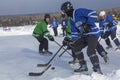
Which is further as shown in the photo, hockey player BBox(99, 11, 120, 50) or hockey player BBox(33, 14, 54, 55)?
hockey player BBox(99, 11, 120, 50)

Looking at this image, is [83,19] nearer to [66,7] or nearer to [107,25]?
[66,7]

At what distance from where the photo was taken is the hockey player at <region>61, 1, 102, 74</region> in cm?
607

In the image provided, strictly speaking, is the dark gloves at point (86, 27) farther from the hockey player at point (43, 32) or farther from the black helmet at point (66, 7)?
the hockey player at point (43, 32)

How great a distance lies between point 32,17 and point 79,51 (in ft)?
104

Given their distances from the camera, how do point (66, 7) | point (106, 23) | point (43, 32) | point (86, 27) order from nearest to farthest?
point (86, 27) → point (66, 7) → point (43, 32) → point (106, 23)

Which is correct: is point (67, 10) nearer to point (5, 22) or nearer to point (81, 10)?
point (81, 10)

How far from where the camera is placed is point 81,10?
20.0 feet

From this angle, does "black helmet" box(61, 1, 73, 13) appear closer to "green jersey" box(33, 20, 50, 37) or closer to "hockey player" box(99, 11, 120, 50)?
"green jersey" box(33, 20, 50, 37)

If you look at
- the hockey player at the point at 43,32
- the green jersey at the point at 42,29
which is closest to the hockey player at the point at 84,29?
the hockey player at the point at 43,32

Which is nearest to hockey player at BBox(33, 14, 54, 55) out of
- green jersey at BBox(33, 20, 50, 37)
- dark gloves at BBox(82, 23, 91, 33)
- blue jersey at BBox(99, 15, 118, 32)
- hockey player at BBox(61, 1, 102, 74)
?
green jersey at BBox(33, 20, 50, 37)

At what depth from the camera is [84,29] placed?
614cm

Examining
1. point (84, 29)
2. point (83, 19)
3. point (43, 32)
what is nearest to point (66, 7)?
point (83, 19)

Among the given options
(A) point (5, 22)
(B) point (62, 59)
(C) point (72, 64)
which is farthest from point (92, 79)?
(A) point (5, 22)

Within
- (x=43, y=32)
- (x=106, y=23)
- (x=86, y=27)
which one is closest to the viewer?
(x=86, y=27)
